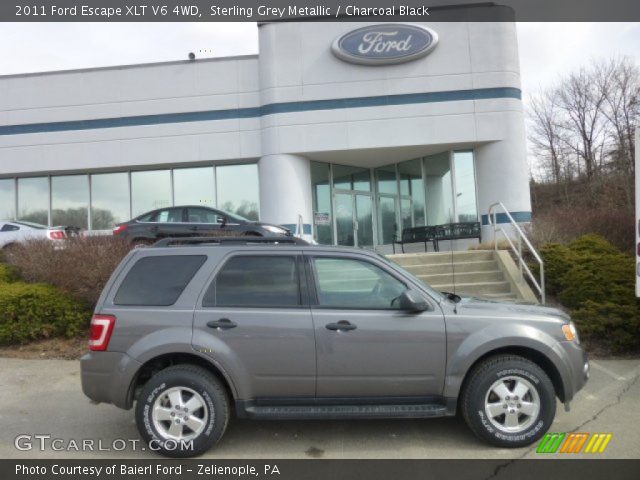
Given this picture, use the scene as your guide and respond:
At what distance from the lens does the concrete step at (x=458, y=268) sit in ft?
32.9

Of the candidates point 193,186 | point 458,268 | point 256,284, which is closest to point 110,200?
point 193,186

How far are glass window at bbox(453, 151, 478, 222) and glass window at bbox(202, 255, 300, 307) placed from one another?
1245 centimetres

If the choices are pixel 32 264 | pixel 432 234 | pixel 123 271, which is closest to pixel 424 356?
pixel 123 271

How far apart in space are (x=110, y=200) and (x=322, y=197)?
716 centimetres

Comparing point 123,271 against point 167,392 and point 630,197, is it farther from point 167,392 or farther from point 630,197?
point 630,197

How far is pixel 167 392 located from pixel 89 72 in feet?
50.6

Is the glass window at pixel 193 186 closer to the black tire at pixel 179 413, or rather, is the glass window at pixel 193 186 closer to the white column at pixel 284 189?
the white column at pixel 284 189

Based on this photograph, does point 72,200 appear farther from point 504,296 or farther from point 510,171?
point 504,296

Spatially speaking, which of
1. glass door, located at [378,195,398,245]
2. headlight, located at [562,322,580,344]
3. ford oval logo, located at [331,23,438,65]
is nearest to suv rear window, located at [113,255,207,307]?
headlight, located at [562,322,580,344]

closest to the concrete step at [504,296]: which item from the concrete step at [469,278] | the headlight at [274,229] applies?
the concrete step at [469,278]

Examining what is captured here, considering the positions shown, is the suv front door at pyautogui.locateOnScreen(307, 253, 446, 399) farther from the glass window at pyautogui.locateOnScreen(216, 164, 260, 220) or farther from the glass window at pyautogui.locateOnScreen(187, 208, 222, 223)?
the glass window at pyautogui.locateOnScreen(216, 164, 260, 220)

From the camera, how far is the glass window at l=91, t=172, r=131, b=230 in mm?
16750

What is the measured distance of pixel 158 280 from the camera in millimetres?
4387

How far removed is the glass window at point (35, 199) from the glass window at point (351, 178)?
32.6 feet
